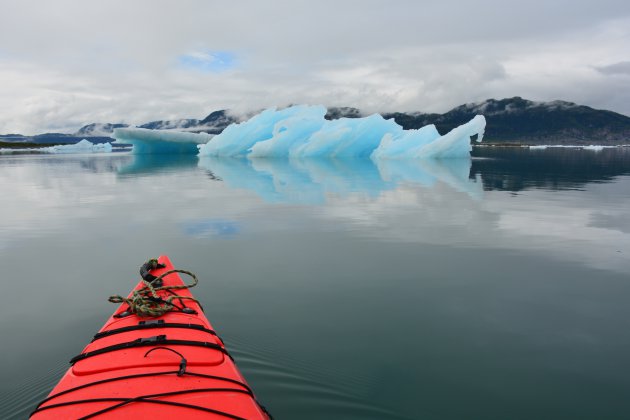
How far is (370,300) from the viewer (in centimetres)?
A: 538

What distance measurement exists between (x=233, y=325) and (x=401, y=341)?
1759 mm

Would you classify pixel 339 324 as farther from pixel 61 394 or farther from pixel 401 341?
pixel 61 394

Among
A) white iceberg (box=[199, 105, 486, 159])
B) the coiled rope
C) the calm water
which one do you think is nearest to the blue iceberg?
white iceberg (box=[199, 105, 486, 159])

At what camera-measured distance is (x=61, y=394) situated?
2795 mm

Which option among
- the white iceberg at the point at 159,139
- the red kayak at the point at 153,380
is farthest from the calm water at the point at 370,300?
the white iceberg at the point at 159,139

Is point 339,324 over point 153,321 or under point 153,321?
under

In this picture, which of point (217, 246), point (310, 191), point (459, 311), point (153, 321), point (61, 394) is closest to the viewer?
point (61, 394)

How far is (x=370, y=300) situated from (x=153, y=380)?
3052 millimetres

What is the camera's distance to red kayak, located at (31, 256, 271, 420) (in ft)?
8.55

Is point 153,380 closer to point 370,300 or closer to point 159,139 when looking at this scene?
point 370,300

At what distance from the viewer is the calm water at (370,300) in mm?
3531

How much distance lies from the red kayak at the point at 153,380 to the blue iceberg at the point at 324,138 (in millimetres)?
33540

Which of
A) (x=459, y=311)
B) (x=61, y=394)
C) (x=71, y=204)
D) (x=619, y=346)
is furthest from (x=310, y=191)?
(x=61, y=394)

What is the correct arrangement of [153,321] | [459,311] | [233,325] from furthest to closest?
[459,311] → [233,325] → [153,321]
